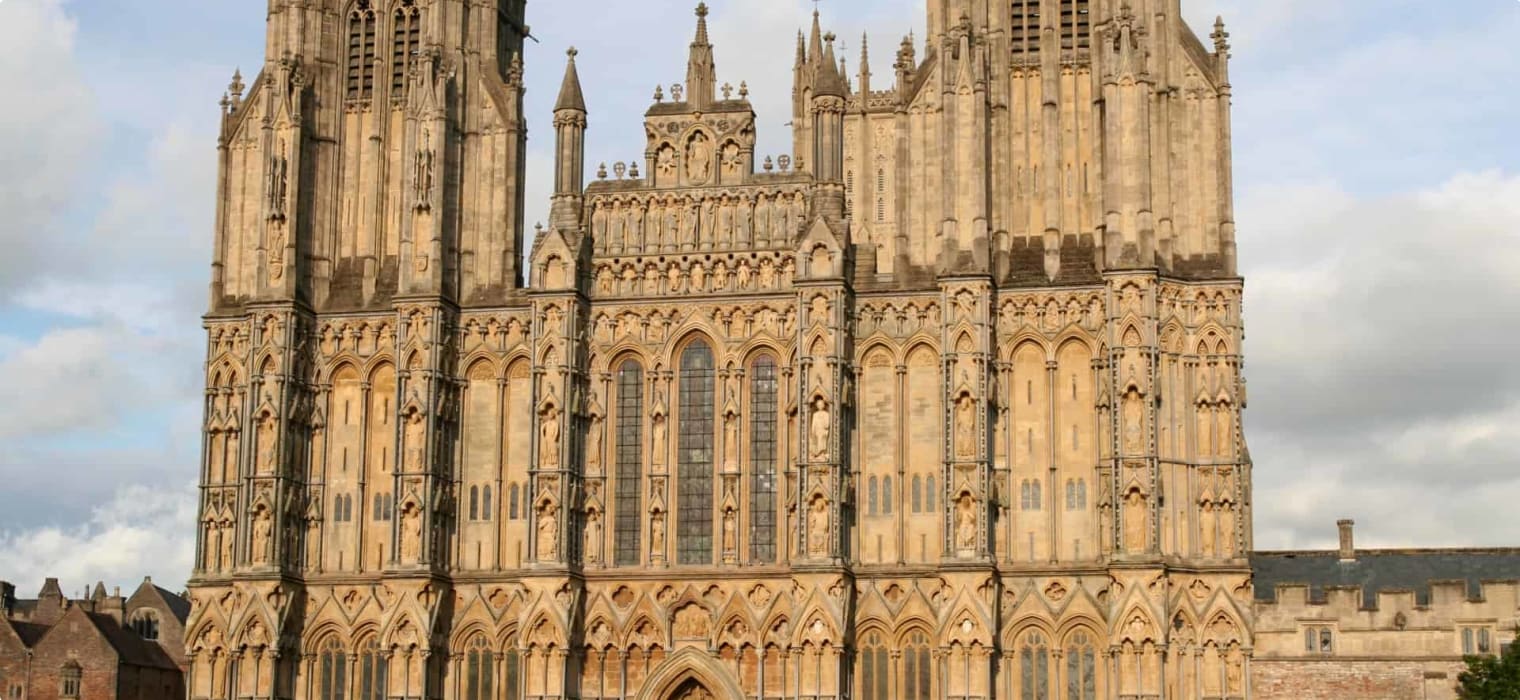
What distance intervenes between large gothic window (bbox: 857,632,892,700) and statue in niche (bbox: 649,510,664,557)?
5.57 metres

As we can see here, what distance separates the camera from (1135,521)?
4700cm

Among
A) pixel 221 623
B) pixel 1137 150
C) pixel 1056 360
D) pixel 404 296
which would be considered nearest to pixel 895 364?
pixel 1056 360

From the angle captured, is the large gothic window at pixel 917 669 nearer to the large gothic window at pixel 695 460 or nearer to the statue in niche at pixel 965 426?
the statue in niche at pixel 965 426

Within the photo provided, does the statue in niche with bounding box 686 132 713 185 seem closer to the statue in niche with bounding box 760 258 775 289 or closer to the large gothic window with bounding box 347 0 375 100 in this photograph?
the statue in niche with bounding box 760 258 775 289

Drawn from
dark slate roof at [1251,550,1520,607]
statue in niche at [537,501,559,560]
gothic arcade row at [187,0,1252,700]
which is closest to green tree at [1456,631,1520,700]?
dark slate roof at [1251,550,1520,607]

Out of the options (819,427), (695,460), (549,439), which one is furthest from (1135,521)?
(549,439)

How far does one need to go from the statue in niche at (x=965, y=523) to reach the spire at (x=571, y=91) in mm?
14529

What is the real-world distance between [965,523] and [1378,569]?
1062 cm

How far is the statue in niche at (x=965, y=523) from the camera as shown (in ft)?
156

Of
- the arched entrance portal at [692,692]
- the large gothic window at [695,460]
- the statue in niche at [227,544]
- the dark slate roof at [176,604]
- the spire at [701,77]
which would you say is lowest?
the arched entrance portal at [692,692]

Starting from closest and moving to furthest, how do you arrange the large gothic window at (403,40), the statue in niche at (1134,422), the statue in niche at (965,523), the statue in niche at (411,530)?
the statue in niche at (1134,422) < the statue in niche at (965,523) < the statue in niche at (411,530) < the large gothic window at (403,40)

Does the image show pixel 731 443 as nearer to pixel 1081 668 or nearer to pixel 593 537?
pixel 593 537

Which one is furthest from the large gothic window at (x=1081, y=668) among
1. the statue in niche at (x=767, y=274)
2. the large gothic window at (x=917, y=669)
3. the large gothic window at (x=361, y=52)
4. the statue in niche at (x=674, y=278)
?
the large gothic window at (x=361, y=52)

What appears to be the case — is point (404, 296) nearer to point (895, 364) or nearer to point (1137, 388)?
point (895, 364)
